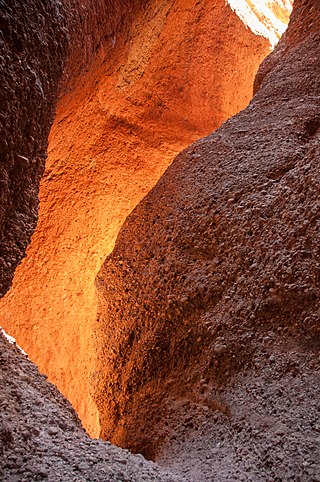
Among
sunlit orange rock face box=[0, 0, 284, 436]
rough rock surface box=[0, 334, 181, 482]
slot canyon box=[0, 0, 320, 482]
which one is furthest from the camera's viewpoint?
sunlit orange rock face box=[0, 0, 284, 436]

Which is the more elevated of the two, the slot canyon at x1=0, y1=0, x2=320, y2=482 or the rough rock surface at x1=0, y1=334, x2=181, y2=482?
the slot canyon at x1=0, y1=0, x2=320, y2=482

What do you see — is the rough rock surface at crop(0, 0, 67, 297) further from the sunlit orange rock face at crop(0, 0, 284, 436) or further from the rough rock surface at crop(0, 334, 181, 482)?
the sunlit orange rock face at crop(0, 0, 284, 436)

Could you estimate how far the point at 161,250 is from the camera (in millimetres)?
2820

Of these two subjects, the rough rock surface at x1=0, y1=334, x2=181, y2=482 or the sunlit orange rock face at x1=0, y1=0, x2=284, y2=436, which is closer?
the rough rock surface at x1=0, y1=334, x2=181, y2=482

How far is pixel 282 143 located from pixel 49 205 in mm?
2577

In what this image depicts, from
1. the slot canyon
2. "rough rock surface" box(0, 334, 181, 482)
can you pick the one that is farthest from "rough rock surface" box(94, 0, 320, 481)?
"rough rock surface" box(0, 334, 181, 482)

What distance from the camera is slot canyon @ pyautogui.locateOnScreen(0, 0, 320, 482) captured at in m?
1.77

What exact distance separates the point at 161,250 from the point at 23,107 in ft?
4.18

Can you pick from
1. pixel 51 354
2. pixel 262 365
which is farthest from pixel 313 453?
pixel 51 354

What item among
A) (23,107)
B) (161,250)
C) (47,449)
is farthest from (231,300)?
(23,107)

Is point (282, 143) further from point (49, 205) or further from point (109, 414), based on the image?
point (49, 205)

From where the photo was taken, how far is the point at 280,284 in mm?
2074

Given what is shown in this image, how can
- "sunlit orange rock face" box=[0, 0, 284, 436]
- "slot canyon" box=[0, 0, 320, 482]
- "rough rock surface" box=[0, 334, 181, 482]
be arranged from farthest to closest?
"sunlit orange rock face" box=[0, 0, 284, 436] → "slot canyon" box=[0, 0, 320, 482] → "rough rock surface" box=[0, 334, 181, 482]

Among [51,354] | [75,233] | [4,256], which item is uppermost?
[75,233]
